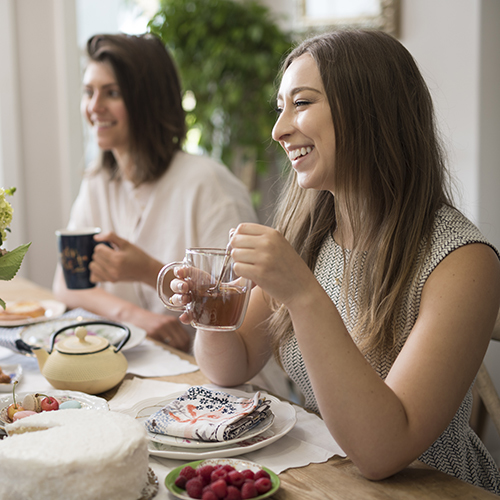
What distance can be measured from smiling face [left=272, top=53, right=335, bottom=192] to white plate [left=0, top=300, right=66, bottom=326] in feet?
3.12

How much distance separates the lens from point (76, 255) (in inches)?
60.3

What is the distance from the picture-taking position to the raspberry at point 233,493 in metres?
0.68

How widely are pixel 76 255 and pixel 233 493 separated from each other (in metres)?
1.00

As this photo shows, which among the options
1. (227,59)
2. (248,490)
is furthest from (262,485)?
(227,59)

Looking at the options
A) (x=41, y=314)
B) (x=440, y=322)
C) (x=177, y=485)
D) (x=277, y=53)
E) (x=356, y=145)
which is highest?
(x=277, y=53)

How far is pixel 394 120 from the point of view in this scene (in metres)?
1.04

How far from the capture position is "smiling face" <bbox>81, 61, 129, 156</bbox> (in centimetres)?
201

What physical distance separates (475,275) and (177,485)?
57 centimetres

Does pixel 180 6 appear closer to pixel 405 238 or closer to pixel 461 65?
pixel 461 65

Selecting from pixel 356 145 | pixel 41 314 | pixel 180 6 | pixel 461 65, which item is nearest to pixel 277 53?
pixel 180 6

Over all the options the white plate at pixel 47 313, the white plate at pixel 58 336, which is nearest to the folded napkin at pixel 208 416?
the white plate at pixel 58 336

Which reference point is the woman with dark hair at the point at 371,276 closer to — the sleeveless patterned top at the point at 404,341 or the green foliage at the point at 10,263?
the sleeveless patterned top at the point at 404,341

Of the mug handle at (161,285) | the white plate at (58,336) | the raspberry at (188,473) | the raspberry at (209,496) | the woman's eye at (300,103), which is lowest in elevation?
the white plate at (58,336)

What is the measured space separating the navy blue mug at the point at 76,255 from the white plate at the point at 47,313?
0.55 feet
